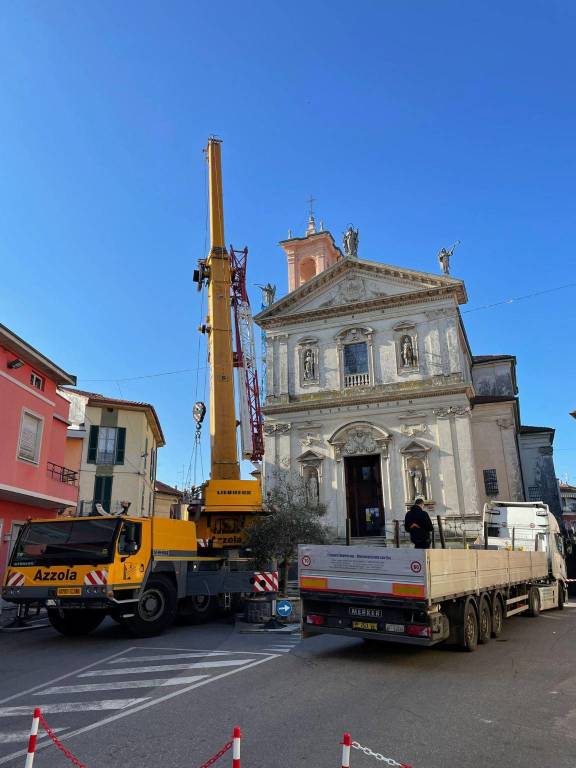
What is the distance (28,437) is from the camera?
17438mm

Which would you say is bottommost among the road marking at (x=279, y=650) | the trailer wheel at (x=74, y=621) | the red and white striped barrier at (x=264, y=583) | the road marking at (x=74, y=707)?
the road marking at (x=74, y=707)

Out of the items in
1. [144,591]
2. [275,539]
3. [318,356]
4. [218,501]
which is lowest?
[144,591]

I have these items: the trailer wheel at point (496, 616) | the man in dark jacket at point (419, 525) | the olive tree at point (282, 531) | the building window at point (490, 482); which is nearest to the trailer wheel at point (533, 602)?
the trailer wheel at point (496, 616)

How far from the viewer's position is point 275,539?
17281 millimetres

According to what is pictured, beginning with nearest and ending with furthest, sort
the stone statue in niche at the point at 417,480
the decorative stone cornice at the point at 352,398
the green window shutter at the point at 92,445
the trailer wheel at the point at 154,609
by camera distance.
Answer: the trailer wheel at the point at 154,609, the stone statue in niche at the point at 417,480, the decorative stone cornice at the point at 352,398, the green window shutter at the point at 92,445

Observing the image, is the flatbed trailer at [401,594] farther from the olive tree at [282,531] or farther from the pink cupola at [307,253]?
the pink cupola at [307,253]

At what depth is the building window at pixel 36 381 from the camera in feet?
58.4

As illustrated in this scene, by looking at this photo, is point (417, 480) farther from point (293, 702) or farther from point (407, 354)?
point (293, 702)

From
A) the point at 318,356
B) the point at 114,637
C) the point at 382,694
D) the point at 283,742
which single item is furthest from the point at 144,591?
the point at 318,356

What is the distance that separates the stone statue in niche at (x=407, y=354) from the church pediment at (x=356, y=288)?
2210 millimetres

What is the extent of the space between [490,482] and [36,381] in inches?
882

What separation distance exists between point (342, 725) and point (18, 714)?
352 centimetres

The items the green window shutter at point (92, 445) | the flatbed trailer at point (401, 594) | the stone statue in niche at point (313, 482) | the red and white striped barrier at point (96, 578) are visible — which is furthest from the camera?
the green window shutter at point (92, 445)

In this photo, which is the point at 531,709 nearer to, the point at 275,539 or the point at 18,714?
the point at 18,714
